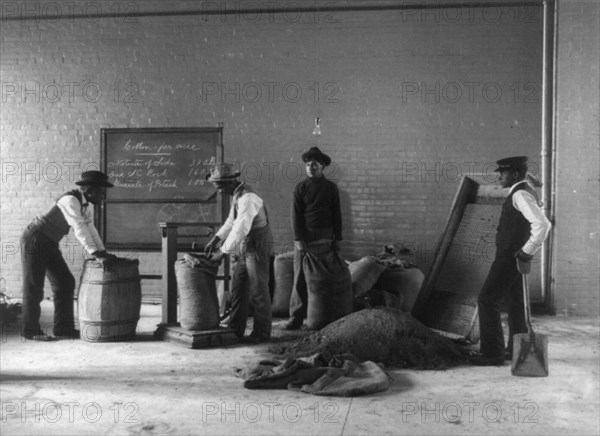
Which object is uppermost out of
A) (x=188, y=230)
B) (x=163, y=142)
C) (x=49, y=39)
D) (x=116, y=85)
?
(x=49, y=39)

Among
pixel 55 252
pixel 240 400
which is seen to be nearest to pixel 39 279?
pixel 55 252

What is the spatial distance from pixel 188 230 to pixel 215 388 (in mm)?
4294

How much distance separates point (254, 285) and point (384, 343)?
144 centimetres

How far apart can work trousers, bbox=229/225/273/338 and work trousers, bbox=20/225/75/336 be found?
5.77 ft

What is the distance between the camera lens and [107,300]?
19.1ft

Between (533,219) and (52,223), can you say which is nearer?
(533,219)

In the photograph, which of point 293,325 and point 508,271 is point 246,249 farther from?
point 508,271

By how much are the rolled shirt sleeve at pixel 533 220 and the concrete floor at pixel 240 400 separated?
3.41 feet

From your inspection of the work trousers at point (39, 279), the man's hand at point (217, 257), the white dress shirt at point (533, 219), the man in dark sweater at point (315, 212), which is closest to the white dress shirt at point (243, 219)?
the man's hand at point (217, 257)

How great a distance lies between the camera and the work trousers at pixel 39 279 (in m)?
6.11

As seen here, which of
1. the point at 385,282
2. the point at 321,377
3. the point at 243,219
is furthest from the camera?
the point at 385,282

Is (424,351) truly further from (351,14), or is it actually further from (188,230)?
(351,14)

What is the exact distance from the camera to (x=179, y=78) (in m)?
8.55

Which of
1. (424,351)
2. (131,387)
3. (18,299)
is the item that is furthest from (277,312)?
(18,299)
